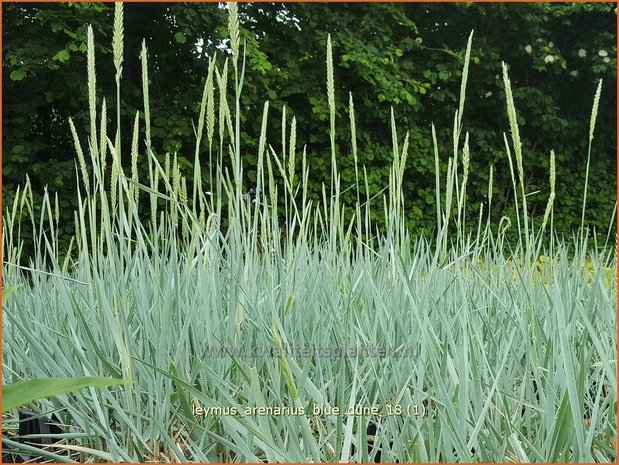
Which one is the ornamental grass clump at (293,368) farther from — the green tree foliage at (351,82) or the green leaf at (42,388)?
the green tree foliage at (351,82)

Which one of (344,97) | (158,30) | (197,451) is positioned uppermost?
(158,30)

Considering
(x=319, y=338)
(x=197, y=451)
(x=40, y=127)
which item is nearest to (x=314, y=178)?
(x=40, y=127)

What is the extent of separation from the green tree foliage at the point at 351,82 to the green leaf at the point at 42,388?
1827 millimetres

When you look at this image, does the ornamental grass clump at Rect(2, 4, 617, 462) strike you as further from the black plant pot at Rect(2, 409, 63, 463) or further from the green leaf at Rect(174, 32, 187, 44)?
the green leaf at Rect(174, 32, 187, 44)

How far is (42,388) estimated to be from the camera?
1.48 feet

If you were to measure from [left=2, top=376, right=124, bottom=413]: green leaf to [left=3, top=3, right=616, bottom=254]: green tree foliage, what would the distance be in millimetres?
1827

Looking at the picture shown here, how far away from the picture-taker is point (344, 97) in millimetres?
5152

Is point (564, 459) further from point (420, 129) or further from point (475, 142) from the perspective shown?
point (475, 142)

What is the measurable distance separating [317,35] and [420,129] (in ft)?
4.74

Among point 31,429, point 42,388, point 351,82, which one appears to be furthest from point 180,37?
point 42,388

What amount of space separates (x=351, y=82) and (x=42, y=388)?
4998mm

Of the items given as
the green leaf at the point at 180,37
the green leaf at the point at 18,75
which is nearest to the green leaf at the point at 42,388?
the green leaf at the point at 180,37

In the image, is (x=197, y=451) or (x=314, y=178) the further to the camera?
(x=314, y=178)

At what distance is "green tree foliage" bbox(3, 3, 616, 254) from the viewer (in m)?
3.82
